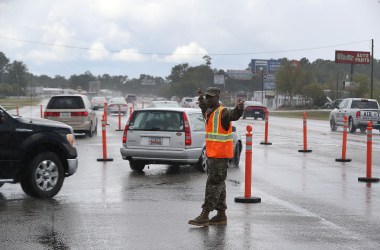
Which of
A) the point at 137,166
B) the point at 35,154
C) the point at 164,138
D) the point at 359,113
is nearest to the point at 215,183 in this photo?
the point at 35,154

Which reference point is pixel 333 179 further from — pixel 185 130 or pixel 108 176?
pixel 108 176

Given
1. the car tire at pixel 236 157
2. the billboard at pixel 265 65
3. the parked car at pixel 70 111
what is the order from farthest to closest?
the billboard at pixel 265 65 → the parked car at pixel 70 111 → the car tire at pixel 236 157

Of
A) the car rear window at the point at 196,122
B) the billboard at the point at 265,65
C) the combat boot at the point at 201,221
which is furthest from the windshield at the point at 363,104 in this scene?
the billboard at the point at 265,65

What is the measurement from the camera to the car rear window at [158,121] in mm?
14656

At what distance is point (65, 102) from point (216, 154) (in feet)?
61.8

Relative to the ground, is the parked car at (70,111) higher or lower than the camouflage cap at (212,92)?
lower

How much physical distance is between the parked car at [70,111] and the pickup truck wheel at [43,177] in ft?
51.5

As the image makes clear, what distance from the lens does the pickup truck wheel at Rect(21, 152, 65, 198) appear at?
35.4 feet

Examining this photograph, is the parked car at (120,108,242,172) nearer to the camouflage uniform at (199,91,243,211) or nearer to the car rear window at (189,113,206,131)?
the car rear window at (189,113,206,131)

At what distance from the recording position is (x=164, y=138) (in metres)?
14.5

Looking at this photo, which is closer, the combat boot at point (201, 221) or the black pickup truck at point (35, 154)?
the combat boot at point (201, 221)

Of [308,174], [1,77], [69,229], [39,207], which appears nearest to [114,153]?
[308,174]

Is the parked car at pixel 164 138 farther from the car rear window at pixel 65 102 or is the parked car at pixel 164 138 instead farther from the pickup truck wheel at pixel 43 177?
the car rear window at pixel 65 102

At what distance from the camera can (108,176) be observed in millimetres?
14219
